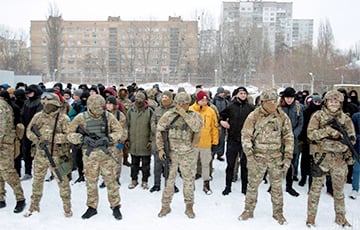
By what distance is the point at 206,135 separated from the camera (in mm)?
6000

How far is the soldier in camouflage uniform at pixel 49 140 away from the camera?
4.70m

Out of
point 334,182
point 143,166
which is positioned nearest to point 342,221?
point 334,182

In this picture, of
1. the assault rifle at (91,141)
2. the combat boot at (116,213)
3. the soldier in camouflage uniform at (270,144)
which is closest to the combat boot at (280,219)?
the soldier in camouflage uniform at (270,144)

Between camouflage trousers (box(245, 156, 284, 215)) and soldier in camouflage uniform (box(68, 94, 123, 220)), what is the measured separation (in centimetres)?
196

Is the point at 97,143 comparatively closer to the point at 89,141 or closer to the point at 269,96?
the point at 89,141

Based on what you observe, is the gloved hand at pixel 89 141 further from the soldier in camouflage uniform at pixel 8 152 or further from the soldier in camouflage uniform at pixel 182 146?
the soldier in camouflage uniform at pixel 8 152

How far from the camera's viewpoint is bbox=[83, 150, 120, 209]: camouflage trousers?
15.3 ft

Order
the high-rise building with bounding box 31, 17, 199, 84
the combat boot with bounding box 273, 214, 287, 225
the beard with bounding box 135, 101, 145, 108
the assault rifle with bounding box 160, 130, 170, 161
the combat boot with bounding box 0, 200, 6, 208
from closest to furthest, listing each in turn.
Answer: the combat boot with bounding box 273, 214, 287, 225 → the assault rifle with bounding box 160, 130, 170, 161 → the combat boot with bounding box 0, 200, 6, 208 → the beard with bounding box 135, 101, 145, 108 → the high-rise building with bounding box 31, 17, 199, 84

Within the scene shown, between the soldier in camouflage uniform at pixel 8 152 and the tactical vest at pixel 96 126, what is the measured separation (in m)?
1.29

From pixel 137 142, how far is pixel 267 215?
260cm

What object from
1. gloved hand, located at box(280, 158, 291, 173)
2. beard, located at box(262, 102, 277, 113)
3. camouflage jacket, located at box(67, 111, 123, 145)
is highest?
beard, located at box(262, 102, 277, 113)

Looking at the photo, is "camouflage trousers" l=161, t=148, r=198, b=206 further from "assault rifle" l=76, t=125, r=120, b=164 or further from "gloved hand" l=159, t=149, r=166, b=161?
"assault rifle" l=76, t=125, r=120, b=164

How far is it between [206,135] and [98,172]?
2125 millimetres

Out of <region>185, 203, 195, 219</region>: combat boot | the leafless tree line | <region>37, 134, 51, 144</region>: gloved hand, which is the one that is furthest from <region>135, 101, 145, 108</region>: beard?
the leafless tree line
